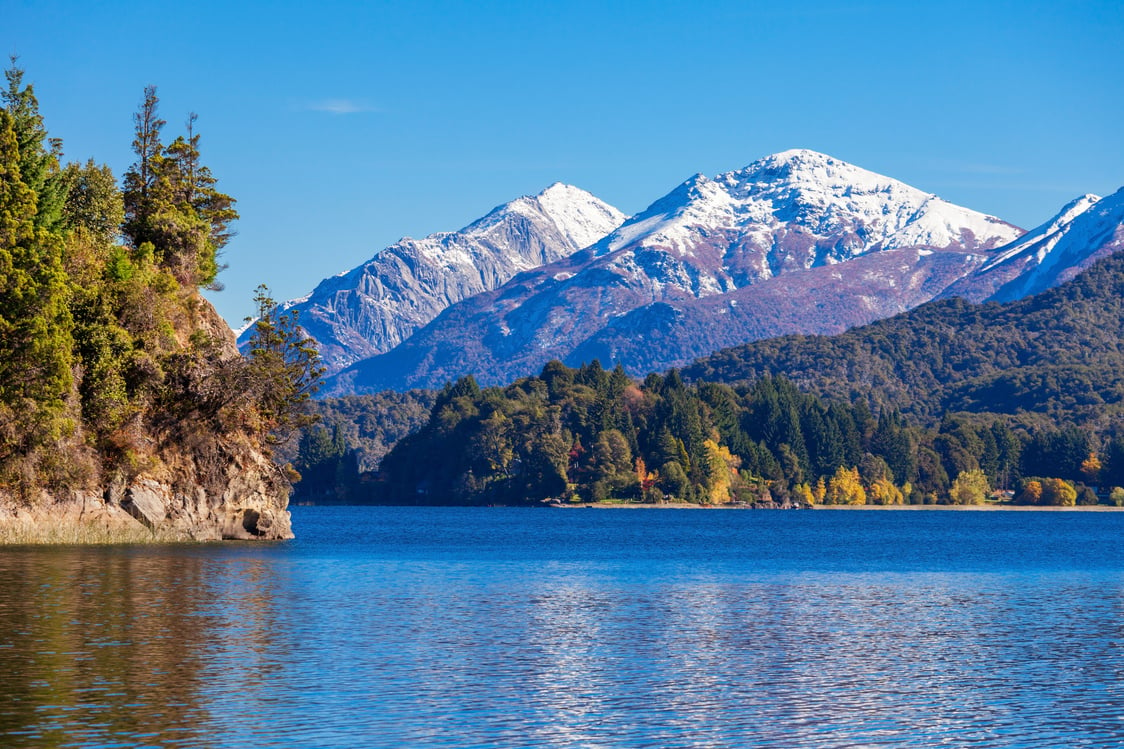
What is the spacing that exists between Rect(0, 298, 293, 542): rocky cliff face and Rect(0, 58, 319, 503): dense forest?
31 cm

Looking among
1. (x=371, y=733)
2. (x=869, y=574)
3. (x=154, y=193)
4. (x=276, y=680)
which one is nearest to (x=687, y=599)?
(x=869, y=574)

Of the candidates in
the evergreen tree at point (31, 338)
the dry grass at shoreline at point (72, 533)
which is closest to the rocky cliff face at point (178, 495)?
the dry grass at shoreline at point (72, 533)

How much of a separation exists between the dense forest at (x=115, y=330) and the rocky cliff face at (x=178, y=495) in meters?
0.31

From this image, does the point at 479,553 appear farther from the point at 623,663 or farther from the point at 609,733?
the point at 609,733

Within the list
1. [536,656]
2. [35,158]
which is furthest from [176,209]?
[536,656]

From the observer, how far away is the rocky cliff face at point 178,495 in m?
93.8

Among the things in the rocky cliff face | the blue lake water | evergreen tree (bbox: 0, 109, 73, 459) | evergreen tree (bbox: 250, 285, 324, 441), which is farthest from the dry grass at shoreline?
evergreen tree (bbox: 250, 285, 324, 441)

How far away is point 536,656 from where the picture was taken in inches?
1913

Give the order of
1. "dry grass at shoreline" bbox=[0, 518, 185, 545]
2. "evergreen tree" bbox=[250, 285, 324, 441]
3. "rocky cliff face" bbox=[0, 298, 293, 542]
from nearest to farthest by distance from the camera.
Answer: "dry grass at shoreline" bbox=[0, 518, 185, 545] → "rocky cliff face" bbox=[0, 298, 293, 542] → "evergreen tree" bbox=[250, 285, 324, 441]

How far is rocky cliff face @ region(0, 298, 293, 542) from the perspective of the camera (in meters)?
93.8

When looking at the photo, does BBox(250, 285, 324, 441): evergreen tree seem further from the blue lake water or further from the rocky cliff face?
the blue lake water

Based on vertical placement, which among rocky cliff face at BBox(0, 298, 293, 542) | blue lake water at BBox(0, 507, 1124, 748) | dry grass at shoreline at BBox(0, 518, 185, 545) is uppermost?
rocky cliff face at BBox(0, 298, 293, 542)

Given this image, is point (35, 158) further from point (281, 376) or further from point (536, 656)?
point (536, 656)

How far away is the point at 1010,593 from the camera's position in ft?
267
